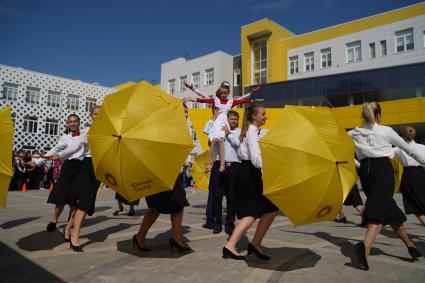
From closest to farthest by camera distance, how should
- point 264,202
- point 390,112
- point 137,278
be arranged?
point 137,278 → point 264,202 → point 390,112

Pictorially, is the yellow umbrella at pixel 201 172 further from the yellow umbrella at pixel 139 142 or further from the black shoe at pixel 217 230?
the yellow umbrella at pixel 139 142

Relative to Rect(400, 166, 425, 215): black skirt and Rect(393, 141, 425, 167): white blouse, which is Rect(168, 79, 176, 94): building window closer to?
Rect(393, 141, 425, 167): white blouse

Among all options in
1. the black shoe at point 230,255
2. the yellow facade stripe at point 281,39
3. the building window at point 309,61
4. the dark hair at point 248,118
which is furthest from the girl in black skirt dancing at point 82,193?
the building window at point 309,61

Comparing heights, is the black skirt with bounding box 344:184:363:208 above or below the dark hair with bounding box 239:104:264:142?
below

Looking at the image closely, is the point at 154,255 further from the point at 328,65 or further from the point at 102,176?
the point at 328,65

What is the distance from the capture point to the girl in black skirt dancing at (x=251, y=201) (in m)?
4.19

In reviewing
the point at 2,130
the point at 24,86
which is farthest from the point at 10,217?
the point at 24,86

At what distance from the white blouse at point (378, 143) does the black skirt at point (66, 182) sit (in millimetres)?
4199

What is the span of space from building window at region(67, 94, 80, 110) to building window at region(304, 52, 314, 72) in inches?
999

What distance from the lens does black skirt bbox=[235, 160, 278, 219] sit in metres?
4.20

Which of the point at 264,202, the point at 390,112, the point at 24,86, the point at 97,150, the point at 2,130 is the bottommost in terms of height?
the point at 264,202

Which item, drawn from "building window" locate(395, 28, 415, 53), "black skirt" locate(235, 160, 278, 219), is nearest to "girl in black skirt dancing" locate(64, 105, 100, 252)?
"black skirt" locate(235, 160, 278, 219)

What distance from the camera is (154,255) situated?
14.7ft

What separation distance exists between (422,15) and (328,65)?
8.95m
